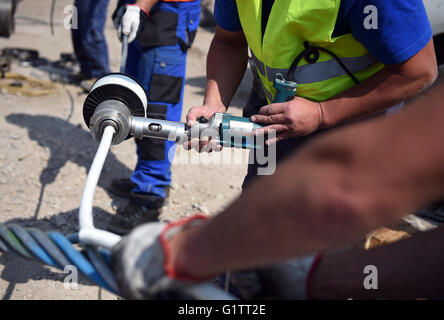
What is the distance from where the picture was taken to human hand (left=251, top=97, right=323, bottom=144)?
5.33ft

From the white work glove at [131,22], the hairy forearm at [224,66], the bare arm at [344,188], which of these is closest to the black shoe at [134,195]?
the white work glove at [131,22]

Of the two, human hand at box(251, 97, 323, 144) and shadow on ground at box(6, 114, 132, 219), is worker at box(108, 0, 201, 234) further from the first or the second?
human hand at box(251, 97, 323, 144)

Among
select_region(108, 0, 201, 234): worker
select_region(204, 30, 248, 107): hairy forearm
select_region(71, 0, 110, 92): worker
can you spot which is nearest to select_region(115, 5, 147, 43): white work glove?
select_region(108, 0, 201, 234): worker

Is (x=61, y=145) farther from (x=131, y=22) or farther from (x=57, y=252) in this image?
(x=57, y=252)

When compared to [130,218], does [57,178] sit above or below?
above

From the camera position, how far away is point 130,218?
2.90 m

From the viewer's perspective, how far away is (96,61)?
193 inches

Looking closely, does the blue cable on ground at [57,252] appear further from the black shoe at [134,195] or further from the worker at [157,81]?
the black shoe at [134,195]

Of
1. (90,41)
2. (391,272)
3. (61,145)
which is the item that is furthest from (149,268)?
(90,41)

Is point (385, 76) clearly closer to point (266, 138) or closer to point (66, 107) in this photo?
point (266, 138)

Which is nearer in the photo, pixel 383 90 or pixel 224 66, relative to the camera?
pixel 383 90

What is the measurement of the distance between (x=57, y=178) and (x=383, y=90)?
2.44m

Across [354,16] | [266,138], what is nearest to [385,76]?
[354,16]

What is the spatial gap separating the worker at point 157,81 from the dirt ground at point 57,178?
0.20 metres
